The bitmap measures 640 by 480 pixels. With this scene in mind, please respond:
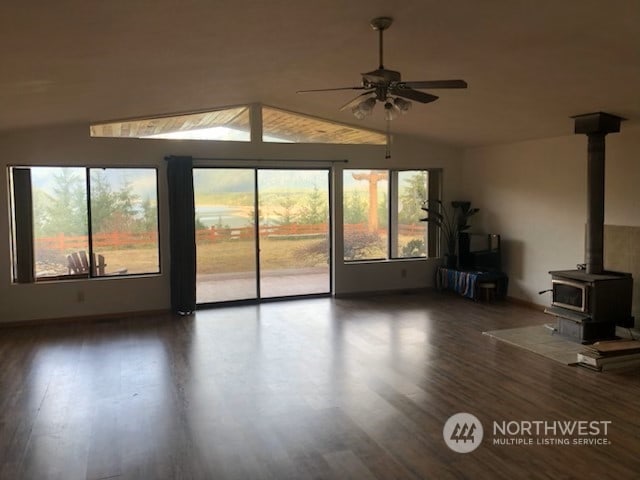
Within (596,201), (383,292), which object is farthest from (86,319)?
(596,201)

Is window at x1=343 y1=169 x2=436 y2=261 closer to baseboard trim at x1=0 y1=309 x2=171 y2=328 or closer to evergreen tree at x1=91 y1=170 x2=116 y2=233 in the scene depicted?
baseboard trim at x1=0 y1=309 x2=171 y2=328

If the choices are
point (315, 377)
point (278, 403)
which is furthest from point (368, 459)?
point (315, 377)

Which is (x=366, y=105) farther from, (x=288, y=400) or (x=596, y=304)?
(x=596, y=304)

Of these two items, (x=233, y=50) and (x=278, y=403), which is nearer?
(x=278, y=403)

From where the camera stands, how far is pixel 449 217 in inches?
343

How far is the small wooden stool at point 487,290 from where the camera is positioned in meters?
7.71

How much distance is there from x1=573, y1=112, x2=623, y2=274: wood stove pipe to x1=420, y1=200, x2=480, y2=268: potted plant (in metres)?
2.73

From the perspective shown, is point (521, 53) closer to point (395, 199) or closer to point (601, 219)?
point (601, 219)

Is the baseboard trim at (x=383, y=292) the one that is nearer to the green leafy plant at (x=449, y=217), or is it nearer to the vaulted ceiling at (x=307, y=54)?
the green leafy plant at (x=449, y=217)

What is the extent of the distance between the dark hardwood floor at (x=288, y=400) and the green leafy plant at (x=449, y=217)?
2.22 m

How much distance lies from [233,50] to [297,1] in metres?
1.13

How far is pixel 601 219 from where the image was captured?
5602 mm

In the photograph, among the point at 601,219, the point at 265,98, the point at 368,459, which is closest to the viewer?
the point at 368,459

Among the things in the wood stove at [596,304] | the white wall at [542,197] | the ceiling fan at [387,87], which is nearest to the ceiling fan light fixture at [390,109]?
the ceiling fan at [387,87]
